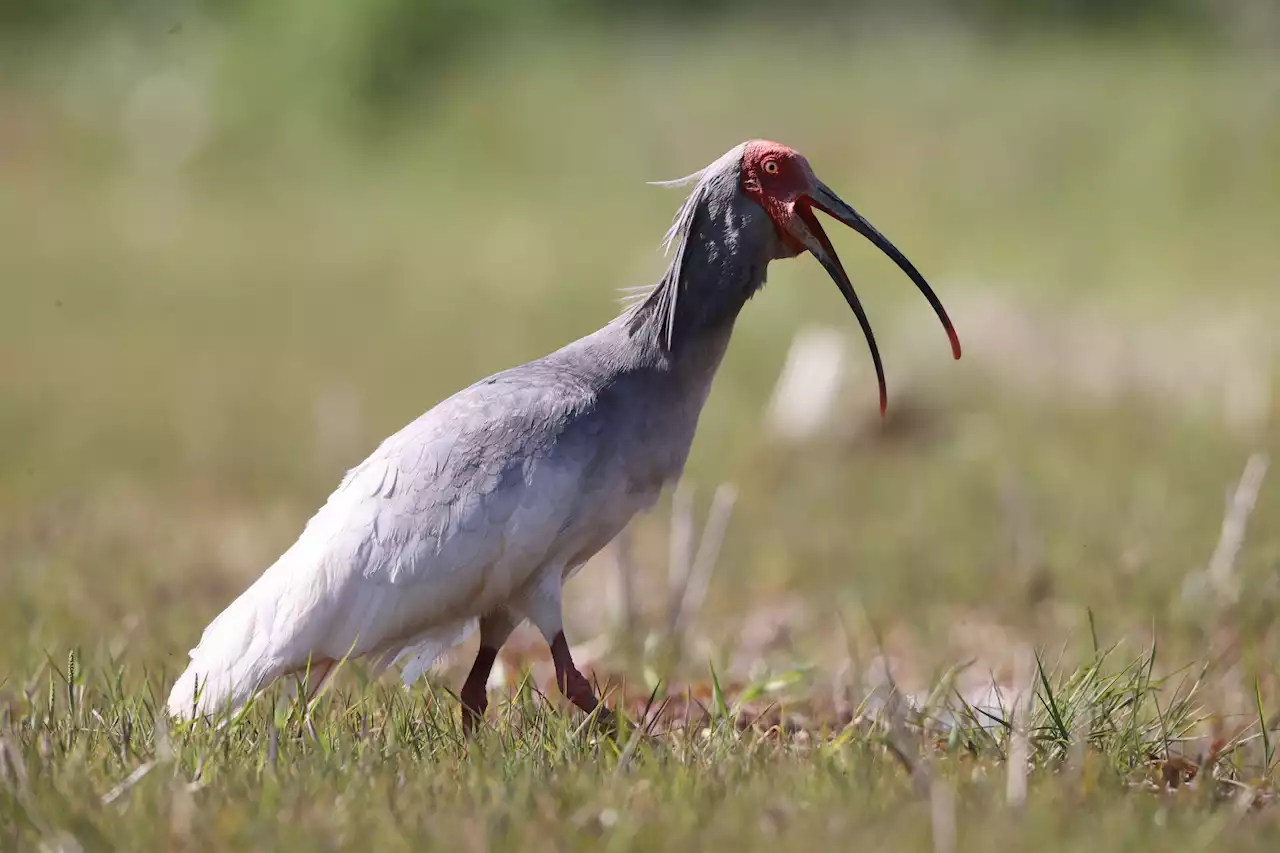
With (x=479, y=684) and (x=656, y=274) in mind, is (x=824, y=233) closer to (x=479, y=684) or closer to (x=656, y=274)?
(x=479, y=684)

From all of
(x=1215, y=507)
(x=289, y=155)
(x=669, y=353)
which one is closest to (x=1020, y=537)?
(x=1215, y=507)

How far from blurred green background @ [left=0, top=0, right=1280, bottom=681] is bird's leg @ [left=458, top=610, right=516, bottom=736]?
1.84m

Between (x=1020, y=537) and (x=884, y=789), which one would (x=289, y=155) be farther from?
(x=884, y=789)

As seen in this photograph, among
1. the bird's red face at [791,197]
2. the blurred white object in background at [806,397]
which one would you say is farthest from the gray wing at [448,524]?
the blurred white object in background at [806,397]

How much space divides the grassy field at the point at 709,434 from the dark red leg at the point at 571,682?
7.4 inches

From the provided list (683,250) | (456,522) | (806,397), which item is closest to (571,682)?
(456,522)

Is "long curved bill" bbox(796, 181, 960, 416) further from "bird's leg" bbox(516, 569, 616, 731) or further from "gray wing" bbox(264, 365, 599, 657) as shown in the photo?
"bird's leg" bbox(516, 569, 616, 731)

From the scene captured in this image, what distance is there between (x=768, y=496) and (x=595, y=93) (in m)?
14.0

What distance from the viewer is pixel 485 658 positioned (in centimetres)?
481

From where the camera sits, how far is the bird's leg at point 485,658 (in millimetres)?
4777

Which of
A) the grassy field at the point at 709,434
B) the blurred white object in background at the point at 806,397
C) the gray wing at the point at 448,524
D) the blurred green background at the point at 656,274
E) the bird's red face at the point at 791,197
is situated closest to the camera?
the grassy field at the point at 709,434

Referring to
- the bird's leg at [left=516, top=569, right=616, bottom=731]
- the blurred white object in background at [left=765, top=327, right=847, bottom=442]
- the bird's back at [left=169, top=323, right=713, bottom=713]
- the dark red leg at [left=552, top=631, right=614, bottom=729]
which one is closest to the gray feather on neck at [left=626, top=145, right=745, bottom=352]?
the bird's back at [left=169, top=323, right=713, bottom=713]

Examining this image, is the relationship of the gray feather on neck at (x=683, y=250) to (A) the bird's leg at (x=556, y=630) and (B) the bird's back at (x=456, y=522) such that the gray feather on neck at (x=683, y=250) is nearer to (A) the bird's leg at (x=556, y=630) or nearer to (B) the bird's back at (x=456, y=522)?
(B) the bird's back at (x=456, y=522)

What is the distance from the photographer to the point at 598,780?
3.77 metres
